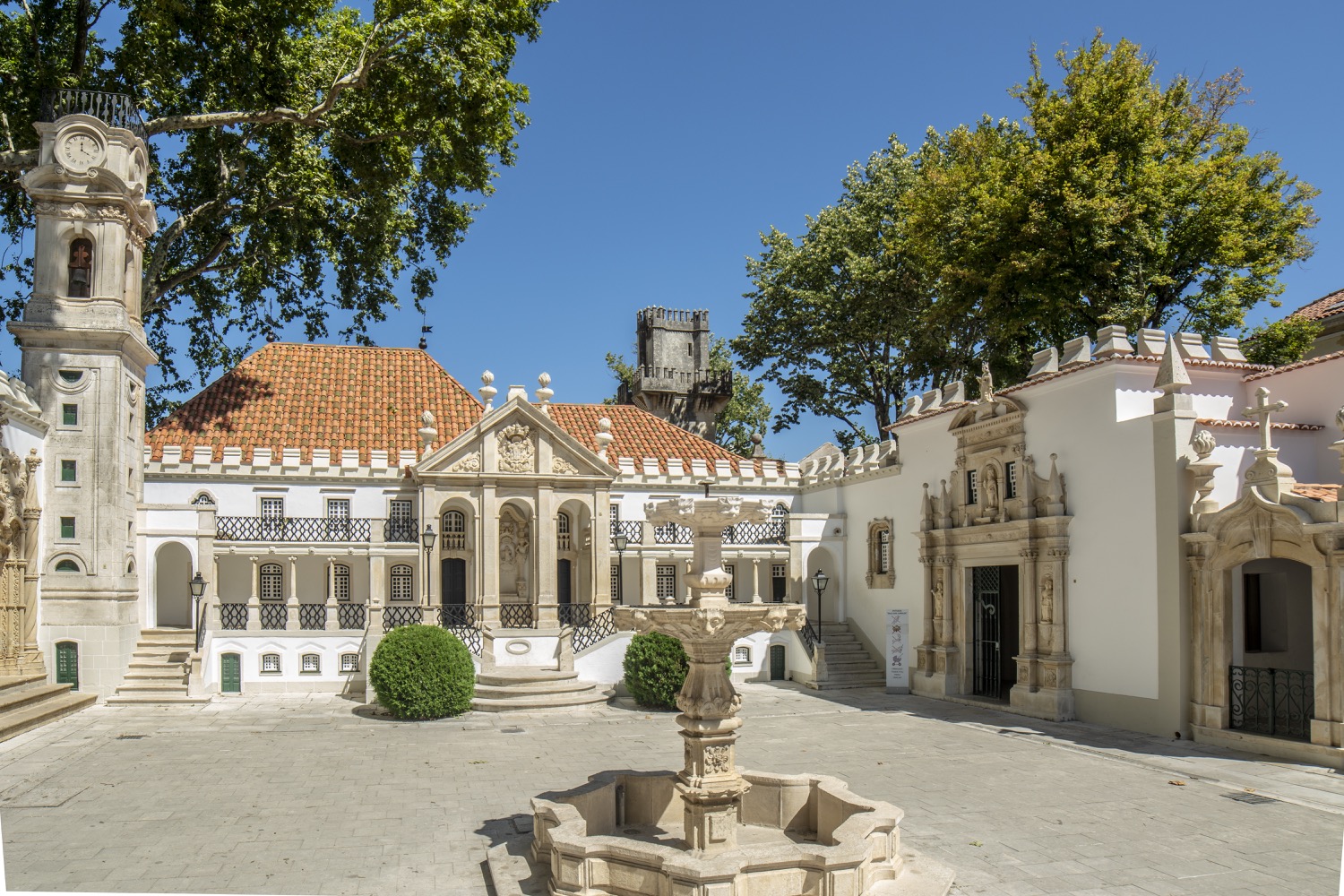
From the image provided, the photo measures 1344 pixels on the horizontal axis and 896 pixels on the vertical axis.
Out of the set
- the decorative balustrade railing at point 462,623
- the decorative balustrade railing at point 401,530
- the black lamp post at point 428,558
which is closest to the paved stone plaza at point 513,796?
the decorative balustrade railing at point 462,623

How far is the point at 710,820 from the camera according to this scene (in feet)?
33.8

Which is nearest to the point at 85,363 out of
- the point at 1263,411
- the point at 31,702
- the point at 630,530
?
the point at 31,702

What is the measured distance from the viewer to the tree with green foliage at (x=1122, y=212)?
81.5 ft

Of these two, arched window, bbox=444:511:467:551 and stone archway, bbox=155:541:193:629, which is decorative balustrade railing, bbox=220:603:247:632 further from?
arched window, bbox=444:511:467:551

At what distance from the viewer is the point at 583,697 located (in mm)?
23969

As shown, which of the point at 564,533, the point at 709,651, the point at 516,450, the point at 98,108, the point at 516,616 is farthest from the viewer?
the point at 564,533

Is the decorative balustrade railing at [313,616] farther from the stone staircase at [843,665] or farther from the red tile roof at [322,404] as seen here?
the stone staircase at [843,665]

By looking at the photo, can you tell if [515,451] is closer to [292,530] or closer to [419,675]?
[292,530]

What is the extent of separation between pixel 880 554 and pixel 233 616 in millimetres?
17774

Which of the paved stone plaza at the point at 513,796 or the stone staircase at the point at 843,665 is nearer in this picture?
the paved stone plaza at the point at 513,796

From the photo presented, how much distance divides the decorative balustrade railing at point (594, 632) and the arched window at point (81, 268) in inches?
578

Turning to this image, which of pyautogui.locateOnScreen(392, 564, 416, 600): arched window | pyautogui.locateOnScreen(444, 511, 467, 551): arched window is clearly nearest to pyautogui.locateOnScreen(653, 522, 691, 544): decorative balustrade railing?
pyautogui.locateOnScreen(444, 511, 467, 551): arched window

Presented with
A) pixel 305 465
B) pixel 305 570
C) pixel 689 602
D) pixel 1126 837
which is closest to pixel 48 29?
pixel 305 465

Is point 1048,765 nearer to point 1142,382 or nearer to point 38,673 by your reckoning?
point 1142,382
